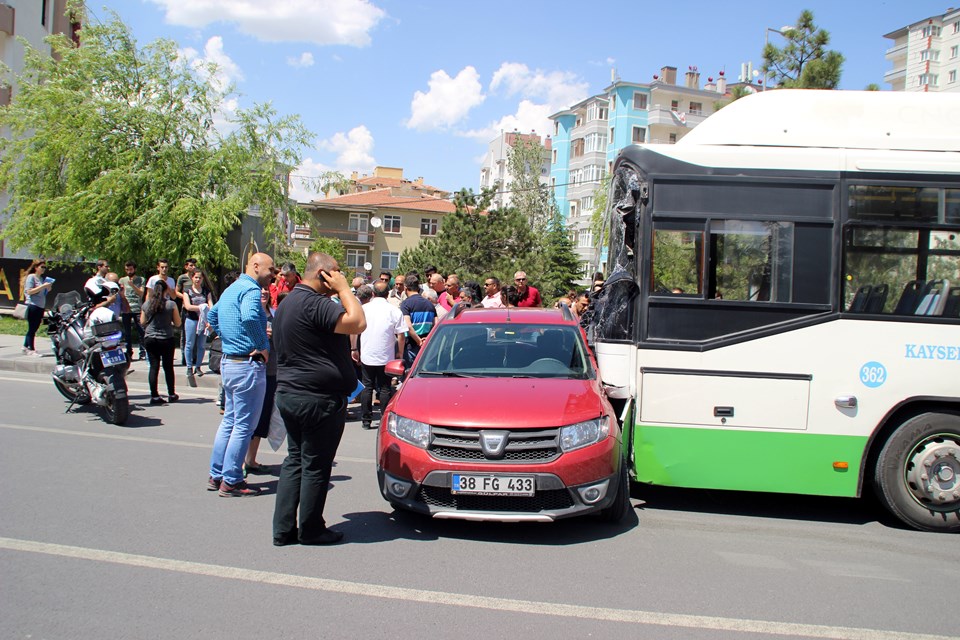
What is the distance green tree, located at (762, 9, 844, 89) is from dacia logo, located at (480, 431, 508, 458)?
18.2 metres

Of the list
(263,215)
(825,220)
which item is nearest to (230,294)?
(825,220)

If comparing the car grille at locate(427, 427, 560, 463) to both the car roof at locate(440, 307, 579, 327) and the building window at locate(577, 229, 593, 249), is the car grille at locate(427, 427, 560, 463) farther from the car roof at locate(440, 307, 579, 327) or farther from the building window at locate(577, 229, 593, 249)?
the building window at locate(577, 229, 593, 249)

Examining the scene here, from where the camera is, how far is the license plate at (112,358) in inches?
361

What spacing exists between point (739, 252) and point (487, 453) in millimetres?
2790

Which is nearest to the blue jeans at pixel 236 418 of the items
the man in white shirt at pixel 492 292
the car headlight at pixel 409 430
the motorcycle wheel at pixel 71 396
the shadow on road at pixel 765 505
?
the car headlight at pixel 409 430

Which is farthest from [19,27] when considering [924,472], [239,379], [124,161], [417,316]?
[924,472]

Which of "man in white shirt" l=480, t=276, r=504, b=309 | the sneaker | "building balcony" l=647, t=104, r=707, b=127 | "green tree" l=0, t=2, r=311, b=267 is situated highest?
"building balcony" l=647, t=104, r=707, b=127

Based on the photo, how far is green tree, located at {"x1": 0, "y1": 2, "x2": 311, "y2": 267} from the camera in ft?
63.3

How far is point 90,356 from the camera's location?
31.0ft

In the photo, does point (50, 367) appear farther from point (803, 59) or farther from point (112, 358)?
point (803, 59)

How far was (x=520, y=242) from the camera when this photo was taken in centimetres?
4397

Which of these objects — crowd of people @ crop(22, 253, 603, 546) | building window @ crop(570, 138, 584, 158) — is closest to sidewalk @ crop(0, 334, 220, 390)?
crowd of people @ crop(22, 253, 603, 546)

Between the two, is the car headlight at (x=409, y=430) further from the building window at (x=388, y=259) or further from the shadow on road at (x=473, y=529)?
the building window at (x=388, y=259)

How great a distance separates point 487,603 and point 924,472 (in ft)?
13.1
